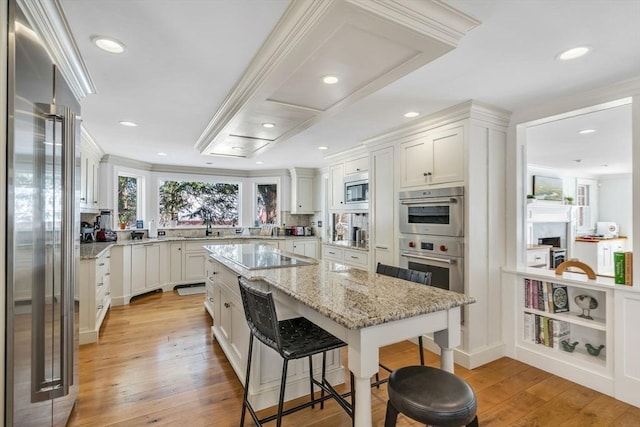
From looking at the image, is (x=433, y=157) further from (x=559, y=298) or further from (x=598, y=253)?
(x=598, y=253)

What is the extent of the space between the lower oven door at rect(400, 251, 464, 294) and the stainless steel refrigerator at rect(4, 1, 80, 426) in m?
2.76

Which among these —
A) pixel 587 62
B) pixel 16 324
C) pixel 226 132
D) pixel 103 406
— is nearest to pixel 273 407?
pixel 103 406

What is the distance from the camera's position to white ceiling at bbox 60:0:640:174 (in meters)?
1.44

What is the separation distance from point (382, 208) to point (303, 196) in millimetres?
2810

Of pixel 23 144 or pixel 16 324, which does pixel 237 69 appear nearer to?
pixel 23 144

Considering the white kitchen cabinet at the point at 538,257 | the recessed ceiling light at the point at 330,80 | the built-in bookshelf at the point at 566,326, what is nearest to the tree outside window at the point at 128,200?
the recessed ceiling light at the point at 330,80

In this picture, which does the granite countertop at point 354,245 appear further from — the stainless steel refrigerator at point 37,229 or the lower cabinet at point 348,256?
the stainless steel refrigerator at point 37,229

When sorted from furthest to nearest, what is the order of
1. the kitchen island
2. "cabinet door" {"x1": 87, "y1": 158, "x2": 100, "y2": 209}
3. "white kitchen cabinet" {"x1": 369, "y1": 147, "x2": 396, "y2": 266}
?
"cabinet door" {"x1": 87, "y1": 158, "x2": 100, "y2": 209} < "white kitchen cabinet" {"x1": 369, "y1": 147, "x2": 396, "y2": 266} < the kitchen island

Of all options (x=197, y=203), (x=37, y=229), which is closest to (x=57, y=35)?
(x=37, y=229)

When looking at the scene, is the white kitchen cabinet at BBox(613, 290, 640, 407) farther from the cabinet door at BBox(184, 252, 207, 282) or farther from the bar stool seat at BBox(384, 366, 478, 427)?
the cabinet door at BBox(184, 252, 207, 282)

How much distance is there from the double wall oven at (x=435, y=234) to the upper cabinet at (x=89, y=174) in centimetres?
363

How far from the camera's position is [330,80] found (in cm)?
188

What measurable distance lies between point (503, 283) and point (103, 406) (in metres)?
3.36

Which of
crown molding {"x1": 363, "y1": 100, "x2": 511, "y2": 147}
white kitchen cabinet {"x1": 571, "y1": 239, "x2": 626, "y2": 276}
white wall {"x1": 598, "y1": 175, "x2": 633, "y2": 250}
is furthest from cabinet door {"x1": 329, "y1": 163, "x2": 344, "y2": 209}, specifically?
white wall {"x1": 598, "y1": 175, "x2": 633, "y2": 250}
